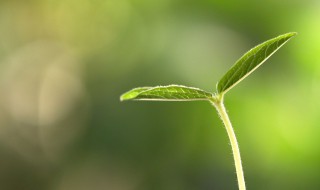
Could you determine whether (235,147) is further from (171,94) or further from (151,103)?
(151,103)

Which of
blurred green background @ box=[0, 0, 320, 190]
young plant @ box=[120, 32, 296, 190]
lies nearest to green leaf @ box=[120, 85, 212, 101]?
young plant @ box=[120, 32, 296, 190]

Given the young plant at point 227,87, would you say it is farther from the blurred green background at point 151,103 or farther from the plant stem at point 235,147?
the blurred green background at point 151,103

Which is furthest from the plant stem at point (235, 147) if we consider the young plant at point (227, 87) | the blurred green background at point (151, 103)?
the blurred green background at point (151, 103)

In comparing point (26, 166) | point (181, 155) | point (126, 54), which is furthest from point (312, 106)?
point (26, 166)

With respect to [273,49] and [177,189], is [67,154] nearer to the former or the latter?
[177,189]

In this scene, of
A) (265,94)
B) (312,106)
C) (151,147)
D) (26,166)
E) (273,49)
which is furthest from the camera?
(26,166)

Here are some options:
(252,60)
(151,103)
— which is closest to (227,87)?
(252,60)
